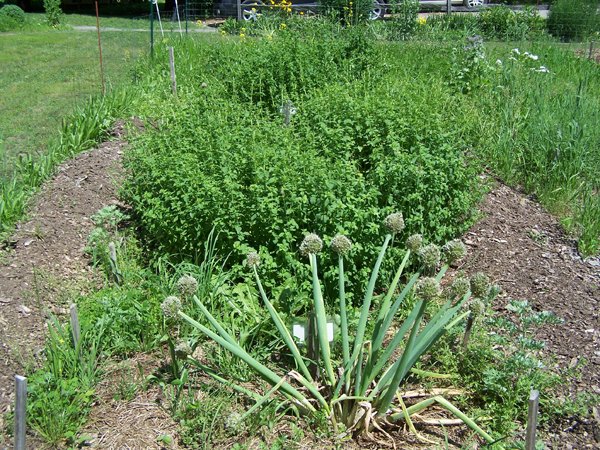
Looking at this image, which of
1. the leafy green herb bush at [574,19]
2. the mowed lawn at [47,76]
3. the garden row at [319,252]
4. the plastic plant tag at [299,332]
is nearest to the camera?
the garden row at [319,252]

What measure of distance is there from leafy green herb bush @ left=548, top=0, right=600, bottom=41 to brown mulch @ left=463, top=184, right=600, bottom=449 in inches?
340

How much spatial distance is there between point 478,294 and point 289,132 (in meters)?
2.87

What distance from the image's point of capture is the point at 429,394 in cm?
352

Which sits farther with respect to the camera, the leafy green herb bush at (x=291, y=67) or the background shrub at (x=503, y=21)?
the background shrub at (x=503, y=21)

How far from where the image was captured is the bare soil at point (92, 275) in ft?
11.2

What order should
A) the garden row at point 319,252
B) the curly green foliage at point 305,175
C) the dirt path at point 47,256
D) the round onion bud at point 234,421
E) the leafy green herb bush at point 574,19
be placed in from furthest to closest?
1. the leafy green herb bush at point 574,19
2. the curly green foliage at point 305,175
3. the dirt path at point 47,256
4. the garden row at point 319,252
5. the round onion bud at point 234,421

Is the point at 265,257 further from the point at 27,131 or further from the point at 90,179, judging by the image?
the point at 27,131

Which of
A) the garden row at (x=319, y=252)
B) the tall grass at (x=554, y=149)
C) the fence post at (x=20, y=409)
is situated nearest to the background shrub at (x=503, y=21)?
the garden row at (x=319, y=252)

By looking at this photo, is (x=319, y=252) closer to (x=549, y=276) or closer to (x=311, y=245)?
(x=311, y=245)

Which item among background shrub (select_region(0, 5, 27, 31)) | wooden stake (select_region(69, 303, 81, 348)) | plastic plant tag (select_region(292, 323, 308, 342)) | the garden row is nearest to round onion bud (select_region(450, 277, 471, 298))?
the garden row

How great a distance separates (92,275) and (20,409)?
2229 mm

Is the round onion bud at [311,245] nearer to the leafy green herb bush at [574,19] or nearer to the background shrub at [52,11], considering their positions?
the leafy green herb bush at [574,19]

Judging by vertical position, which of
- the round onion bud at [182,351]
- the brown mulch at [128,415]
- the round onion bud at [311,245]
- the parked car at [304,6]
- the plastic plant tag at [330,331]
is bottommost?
the brown mulch at [128,415]

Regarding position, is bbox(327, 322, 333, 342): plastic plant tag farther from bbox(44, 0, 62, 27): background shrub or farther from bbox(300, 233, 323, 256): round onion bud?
bbox(44, 0, 62, 27): background shrub
